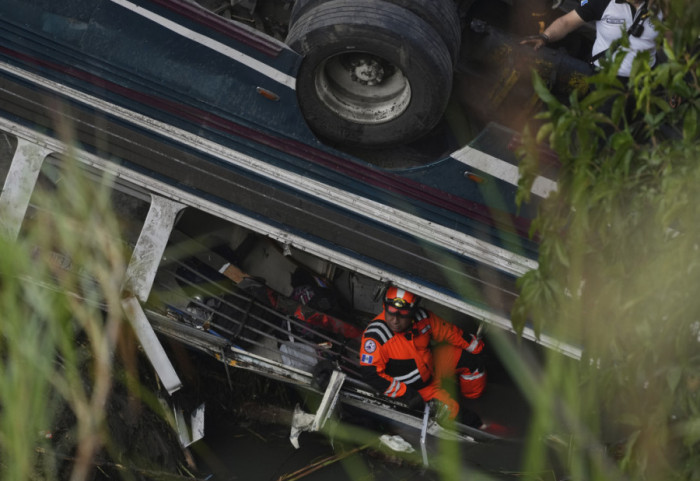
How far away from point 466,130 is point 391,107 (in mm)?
472

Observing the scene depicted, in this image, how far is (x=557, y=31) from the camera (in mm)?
4316

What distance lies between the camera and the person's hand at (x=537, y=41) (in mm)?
4324

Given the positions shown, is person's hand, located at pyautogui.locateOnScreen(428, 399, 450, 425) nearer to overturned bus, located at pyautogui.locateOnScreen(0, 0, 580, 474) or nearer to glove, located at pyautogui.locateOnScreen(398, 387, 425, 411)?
glove, located at pyautogui.locateOnScreen(398, 387, 425, 411)

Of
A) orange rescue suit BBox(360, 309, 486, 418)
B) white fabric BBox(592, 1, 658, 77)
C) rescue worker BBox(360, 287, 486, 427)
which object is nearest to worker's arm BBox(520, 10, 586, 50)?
white fabric BBox(592, 1, 658, 77)

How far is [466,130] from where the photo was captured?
13.8 feet

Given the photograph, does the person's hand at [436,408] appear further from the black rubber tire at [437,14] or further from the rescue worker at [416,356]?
the black rubber tire at [437,14]

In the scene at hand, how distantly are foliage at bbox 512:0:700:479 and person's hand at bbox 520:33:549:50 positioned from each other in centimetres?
203

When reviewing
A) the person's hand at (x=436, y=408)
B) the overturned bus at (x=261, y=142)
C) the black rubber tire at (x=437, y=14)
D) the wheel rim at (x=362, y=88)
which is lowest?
the person's hand at (x=436, y=408)

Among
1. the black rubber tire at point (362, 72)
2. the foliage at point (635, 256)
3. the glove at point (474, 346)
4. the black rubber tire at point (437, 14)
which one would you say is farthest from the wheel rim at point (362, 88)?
the glove at point (474, 346)

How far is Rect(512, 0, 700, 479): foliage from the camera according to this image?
7.06 feet

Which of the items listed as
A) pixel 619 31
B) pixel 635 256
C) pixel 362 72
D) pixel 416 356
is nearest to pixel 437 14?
pixel 362 72

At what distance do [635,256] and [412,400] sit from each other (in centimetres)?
261

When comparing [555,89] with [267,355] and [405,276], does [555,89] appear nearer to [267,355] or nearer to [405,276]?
[405,276]

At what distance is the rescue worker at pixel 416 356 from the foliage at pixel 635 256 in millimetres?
2040
